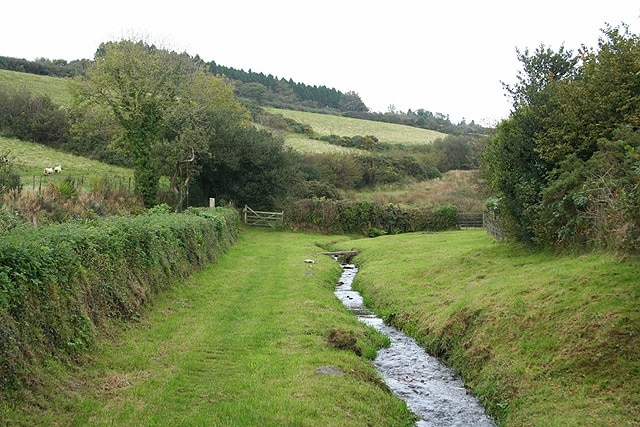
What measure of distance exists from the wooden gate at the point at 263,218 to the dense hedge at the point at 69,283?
31.3 metres

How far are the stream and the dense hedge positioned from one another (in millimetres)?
6928

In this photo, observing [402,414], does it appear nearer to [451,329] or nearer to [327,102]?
[451,329]

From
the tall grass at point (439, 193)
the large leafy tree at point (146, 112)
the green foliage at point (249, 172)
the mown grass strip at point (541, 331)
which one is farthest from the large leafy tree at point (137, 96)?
the mown grass strip at point (541, 331)

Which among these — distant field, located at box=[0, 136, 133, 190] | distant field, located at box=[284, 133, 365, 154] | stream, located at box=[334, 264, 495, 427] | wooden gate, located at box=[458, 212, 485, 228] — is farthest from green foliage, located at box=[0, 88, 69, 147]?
stream, located at box=[334, 264, 495, 427]

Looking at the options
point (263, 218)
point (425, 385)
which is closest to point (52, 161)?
point (263, 218)

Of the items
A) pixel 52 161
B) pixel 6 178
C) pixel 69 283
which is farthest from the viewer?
pixel 52 161

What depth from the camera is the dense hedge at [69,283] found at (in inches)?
341

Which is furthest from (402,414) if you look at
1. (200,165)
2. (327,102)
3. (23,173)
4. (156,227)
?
(327,102)

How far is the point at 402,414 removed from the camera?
11000 millimetres

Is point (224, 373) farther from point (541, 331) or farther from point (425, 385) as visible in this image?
point (541, 331)

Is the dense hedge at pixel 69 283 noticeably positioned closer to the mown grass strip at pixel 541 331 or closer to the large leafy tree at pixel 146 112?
the mown grass strip at pixel 541 331

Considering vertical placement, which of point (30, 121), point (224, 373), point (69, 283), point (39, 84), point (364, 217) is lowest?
point (364, 217)

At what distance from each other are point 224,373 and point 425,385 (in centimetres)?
494

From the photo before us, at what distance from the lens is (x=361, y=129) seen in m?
119
